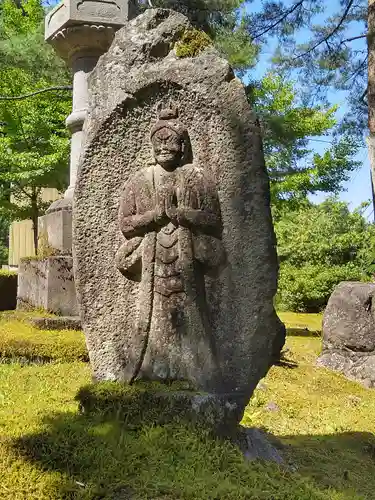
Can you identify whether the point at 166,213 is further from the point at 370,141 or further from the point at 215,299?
the point at 370,141

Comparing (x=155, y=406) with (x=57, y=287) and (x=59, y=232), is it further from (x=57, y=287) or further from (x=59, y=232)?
(x=59, y=232)

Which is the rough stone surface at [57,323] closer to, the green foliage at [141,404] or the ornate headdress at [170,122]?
the green foliage at [141,404]

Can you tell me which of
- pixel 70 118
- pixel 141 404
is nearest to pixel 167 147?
pixel 141 404

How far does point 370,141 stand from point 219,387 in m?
6.16

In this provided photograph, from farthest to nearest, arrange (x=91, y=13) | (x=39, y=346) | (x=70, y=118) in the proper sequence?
(x=70, y=118) < (x=91, y=13) < (x=39, y=346)

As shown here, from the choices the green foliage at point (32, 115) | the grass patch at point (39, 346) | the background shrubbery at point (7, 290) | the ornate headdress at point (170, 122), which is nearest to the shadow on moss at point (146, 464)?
the ornate headdress at point (170, 122)

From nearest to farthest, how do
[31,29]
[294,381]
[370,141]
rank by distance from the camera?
[294,381] → [370,141] → [31,29]

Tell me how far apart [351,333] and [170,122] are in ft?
17.0

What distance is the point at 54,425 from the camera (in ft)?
10.2

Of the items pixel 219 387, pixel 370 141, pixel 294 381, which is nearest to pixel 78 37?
pixel 370 141

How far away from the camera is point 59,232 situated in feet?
23.4

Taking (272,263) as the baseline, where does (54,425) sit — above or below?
below

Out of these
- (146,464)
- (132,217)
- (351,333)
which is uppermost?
(132,217)

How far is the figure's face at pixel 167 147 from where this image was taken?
137 inches
